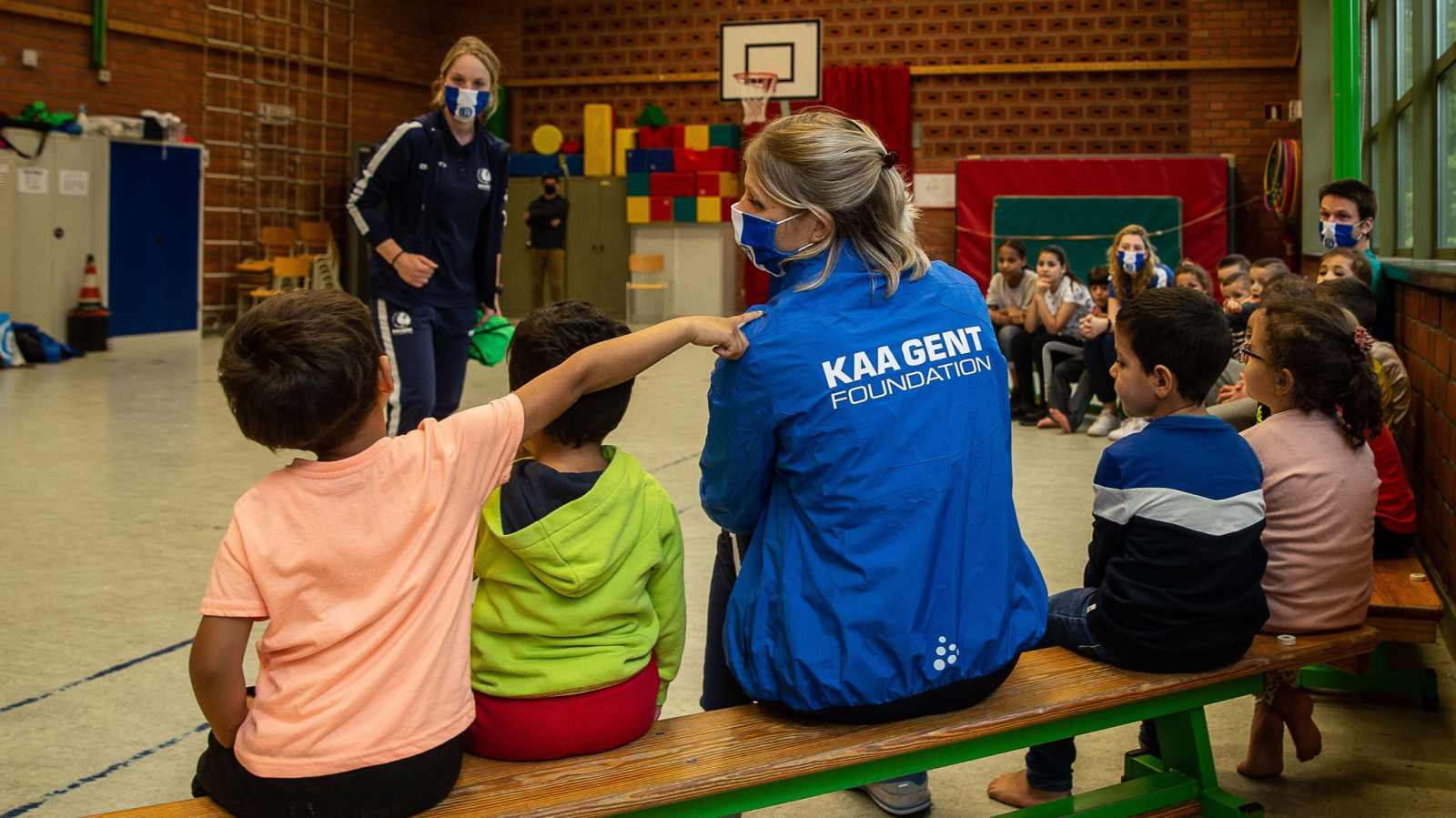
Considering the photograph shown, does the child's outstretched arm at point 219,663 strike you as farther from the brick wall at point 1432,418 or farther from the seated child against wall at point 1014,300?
the seated child against wall at point 1014,300

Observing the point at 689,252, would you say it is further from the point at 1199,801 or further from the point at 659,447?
the point at 1199,801

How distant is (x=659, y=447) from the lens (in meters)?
6.07

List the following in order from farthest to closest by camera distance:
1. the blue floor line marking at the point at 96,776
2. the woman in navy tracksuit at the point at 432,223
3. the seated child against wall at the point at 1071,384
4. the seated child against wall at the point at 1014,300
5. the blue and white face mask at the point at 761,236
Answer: the seated child against wall at the point at 1014,300
the seated child against wall at the point at 1071,384
the woman in navy tracksuit at the point at 432,223
the blue floor line marking at the point at 96,776
the blue and white face mask at the point at 761,236

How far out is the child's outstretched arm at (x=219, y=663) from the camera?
138 centimetres

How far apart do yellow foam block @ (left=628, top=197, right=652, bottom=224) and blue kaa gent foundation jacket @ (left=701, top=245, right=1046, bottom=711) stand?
13.1 meters

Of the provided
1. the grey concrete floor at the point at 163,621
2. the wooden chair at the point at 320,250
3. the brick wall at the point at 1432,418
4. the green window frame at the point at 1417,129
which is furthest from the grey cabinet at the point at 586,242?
the brick wall at the point at 1432,418

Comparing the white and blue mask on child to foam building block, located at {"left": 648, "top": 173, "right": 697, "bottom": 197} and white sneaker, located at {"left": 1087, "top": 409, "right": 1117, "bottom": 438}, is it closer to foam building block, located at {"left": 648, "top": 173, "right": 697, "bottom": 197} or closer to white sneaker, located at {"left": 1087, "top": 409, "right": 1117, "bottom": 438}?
white sneaker, located at {"left": 1087, "top": 409, "right": 1117, "bottom": 438}

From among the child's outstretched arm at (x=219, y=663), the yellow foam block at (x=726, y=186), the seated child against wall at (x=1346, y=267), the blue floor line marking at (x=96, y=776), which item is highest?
the yellow foam block at (x=726, y=186)

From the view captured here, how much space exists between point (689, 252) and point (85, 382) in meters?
7.67

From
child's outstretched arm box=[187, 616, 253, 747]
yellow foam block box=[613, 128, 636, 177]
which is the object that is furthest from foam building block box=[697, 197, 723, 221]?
child's outstretched arm box=[187, 616, 253, 747]

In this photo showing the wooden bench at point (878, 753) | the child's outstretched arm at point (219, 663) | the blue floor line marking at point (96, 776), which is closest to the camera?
the child's outstretched arm at point (219, 663)

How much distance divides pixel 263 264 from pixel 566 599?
11945 mm

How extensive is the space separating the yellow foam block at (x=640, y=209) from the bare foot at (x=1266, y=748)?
12827 millimetres

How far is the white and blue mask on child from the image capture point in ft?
20.5
